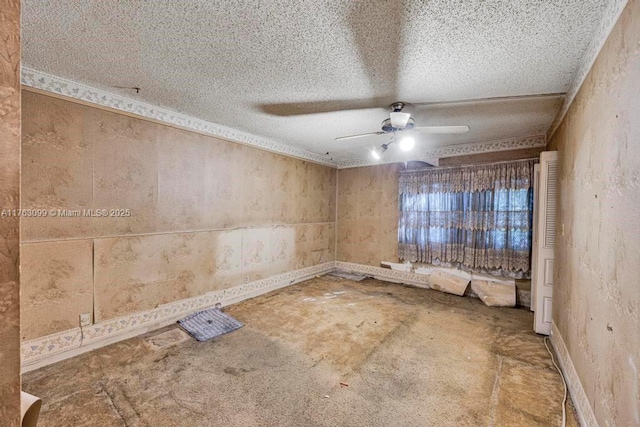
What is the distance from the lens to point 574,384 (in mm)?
2010

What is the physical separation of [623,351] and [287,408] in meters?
1.94

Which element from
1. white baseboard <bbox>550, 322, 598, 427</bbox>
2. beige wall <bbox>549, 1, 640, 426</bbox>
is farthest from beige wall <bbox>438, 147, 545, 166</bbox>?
white baseboard <bbox>550, 322, 598, 427</bbox>

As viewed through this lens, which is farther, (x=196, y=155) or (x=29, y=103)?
(x=196, y=155)

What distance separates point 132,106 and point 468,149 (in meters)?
4.70

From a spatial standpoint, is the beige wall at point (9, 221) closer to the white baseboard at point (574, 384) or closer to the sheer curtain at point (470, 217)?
the white baseboard at point (574, 384)

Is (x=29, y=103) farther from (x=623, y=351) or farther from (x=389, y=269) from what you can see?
(x=389, y=269)

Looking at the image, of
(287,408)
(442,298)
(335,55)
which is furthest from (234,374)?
(442,298)

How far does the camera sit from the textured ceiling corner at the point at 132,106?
7.70 feet

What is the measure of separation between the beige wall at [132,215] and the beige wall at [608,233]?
3.73 meters

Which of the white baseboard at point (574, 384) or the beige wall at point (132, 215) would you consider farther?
the beige wall at point (132, 215)

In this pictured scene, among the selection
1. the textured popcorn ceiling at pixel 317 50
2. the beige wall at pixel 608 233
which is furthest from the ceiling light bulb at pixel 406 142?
the beige wall at pixel 608 233

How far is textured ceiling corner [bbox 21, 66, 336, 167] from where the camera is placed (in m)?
2.35

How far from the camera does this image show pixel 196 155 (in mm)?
3484

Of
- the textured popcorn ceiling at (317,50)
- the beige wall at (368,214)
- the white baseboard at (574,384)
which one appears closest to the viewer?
→ the textured popcorn ceiling at (317,50)
